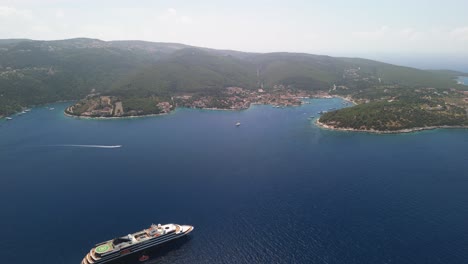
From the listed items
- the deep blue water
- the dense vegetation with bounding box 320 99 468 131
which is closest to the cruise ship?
the deep blue water

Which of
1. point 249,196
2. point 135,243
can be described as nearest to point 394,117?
point 249,196

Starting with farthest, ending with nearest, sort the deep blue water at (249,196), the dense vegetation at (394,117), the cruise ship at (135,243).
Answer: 1. the dense vegetation at (394,117)
2. the deep blue water at (249,196)
3. the cruise ship at (135,243)

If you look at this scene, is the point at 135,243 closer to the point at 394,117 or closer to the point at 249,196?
the point at 249,196

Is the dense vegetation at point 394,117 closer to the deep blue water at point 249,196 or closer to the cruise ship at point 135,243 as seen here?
the deep blue water at point 249,196

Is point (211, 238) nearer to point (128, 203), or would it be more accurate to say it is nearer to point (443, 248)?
point (128, 203)

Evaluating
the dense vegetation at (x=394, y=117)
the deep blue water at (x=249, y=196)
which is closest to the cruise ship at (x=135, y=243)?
the deep blue water at (x=249, y=196)

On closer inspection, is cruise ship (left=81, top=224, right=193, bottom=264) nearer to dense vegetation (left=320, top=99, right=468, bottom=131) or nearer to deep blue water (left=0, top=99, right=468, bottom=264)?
deep blue water (left=0, top=99, right=468, bottom=264)
